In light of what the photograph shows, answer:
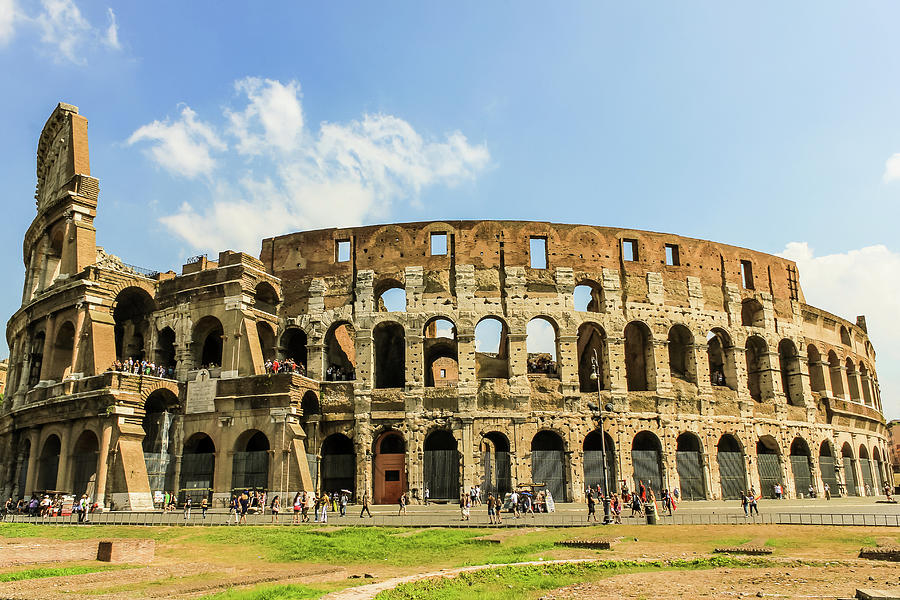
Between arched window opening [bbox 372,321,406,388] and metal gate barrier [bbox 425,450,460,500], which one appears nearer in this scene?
metal gate barrier [bbox 425,450,460,500]

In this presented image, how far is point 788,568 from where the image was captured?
13.5 meters

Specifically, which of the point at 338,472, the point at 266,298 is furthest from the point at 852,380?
the point at 266,298

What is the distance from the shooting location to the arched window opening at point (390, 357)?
1415 inches

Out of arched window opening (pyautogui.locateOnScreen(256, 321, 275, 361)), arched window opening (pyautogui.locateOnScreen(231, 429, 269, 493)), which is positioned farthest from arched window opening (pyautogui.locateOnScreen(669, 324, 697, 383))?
arched window opening (pyautogui.locateOnScreen(231, 429, 269, 493))

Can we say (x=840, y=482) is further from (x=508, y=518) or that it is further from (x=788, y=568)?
(x=788, y=568)

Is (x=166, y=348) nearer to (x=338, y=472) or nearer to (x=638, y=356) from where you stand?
(x=338, y=472)

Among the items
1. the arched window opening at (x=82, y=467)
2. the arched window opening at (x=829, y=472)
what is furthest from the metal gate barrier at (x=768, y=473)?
the arched window opening at (x=82, y=467)

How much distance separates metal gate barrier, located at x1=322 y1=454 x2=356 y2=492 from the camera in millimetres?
32188

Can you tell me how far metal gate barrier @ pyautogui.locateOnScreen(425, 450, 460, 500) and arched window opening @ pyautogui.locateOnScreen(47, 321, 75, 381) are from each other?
17609 millimetres

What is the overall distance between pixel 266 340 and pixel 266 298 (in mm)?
2023

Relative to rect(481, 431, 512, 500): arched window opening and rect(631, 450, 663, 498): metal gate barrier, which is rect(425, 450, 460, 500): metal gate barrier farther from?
rect(631, 450, 663, 498): metal gate barrier

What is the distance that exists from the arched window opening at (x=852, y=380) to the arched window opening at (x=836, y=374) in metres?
1.88

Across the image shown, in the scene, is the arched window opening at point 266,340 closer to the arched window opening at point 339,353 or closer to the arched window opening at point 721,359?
the arched window opening at point 339,353

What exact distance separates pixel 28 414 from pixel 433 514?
20.6 meters
